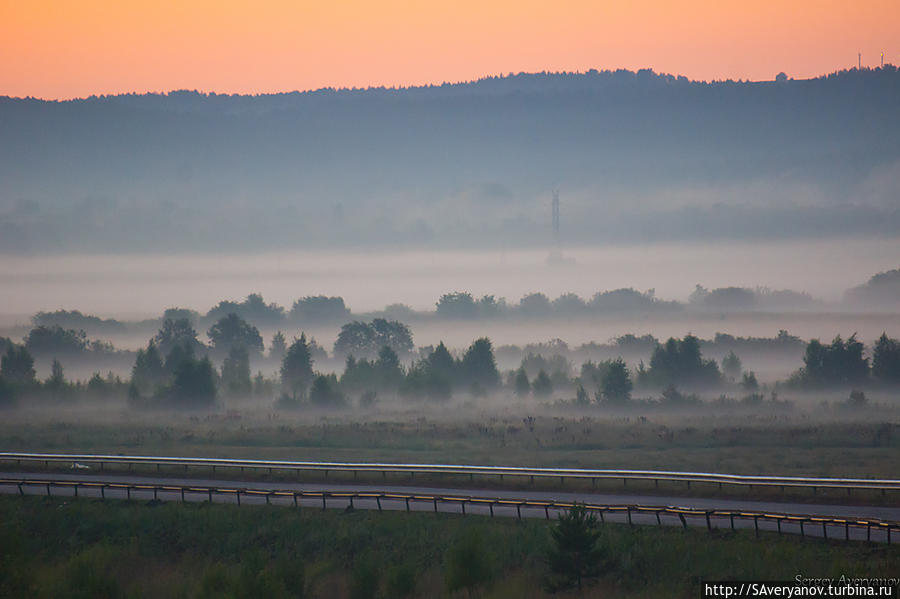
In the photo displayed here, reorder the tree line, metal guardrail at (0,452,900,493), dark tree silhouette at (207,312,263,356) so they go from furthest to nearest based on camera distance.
Answer: dark tree silhouette at (207,312,263,356) < the tree line < metal guardrail at (0,452,900,493)

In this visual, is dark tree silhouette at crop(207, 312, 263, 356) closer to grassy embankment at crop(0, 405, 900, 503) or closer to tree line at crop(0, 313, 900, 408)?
tree line at crop(0, 313, 900, 408)

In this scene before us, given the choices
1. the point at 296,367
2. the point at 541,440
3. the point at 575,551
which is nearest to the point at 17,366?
the point at 296,367

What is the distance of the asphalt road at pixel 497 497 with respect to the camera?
4484 centimetres

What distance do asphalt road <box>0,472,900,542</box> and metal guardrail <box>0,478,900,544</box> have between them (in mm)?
197

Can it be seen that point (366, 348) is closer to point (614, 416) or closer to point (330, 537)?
point (614, 416)

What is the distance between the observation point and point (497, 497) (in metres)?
52.2

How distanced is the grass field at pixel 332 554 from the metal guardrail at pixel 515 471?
7.79 metres

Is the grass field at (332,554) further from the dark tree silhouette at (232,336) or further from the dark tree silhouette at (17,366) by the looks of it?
the dark tree silhouette at (232,336)

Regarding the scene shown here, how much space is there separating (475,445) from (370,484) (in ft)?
67.9

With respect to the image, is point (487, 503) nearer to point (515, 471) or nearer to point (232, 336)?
point (515, 471)

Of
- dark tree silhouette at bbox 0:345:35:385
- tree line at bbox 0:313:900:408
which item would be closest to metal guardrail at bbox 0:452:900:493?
tree line at bbox 0:313:900:408

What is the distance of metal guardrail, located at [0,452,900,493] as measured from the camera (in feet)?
163

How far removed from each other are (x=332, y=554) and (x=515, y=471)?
42.3 ft

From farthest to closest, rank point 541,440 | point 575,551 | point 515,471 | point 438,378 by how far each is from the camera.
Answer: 1. point 438,378
2. point 541,440
3. point 515,471
4. point 575,551
